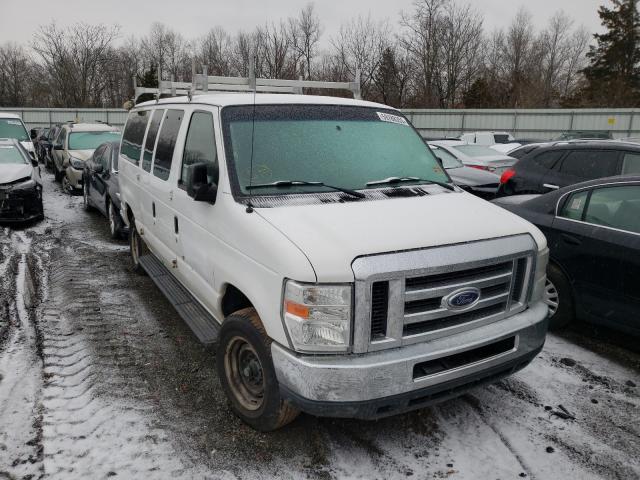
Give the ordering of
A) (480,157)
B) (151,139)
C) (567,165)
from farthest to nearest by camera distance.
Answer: (480,157), (567,165), (151,139)

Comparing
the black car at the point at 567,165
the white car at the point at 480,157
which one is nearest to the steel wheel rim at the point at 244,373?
the black car at the point at 567,165

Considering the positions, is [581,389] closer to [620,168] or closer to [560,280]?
[560,280]

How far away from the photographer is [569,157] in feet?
25.7

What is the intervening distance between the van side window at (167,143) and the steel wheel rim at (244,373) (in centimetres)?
198

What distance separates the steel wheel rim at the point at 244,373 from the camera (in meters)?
3.46

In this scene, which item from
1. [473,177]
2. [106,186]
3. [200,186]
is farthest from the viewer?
[473,177]

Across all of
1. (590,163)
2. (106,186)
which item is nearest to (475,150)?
(590,163)

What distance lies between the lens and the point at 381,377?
2.83 metres

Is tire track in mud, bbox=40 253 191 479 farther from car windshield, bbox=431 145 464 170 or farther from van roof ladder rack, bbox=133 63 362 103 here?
car windshield, bbox=431 145 464 170

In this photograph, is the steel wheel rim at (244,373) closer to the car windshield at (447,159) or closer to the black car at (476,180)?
the black car at (476,180)

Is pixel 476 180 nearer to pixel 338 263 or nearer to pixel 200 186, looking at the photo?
pixel 200 186

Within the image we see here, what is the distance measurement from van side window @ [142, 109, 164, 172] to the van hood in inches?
102

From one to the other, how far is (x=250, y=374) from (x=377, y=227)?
134cm

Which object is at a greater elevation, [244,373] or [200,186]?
[200,186]
